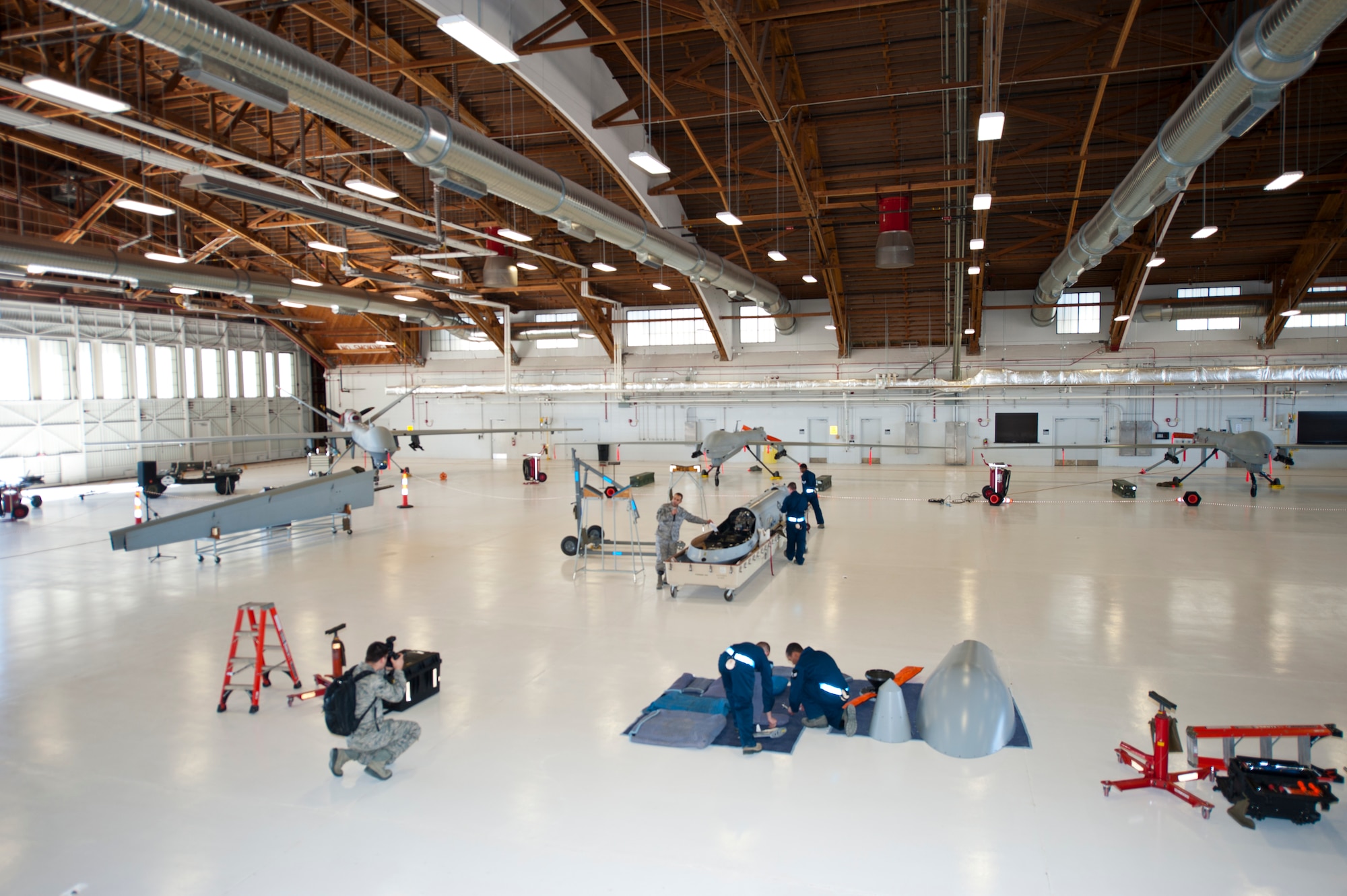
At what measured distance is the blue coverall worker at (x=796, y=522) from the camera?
13.5 metres

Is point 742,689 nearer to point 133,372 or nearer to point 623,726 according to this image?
point 623,726

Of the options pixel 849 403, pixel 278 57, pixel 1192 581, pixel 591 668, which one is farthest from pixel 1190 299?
pixel 278 57

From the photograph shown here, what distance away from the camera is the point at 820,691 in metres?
6.79

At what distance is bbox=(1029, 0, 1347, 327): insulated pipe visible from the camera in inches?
277

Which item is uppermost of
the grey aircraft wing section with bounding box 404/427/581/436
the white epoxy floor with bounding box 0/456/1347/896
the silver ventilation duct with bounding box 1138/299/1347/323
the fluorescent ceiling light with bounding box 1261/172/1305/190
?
the fluorescent ceiling light with bounding box 1261/172/1305/190

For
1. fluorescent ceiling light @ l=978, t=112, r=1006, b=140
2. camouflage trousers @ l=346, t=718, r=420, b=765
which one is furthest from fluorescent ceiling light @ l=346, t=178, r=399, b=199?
fluorescent ceiling light @ l=978, t=112, r=1006, b=140

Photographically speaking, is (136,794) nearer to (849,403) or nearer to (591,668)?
(591,668)

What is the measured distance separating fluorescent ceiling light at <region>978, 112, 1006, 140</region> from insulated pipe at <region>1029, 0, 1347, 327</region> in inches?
91.0

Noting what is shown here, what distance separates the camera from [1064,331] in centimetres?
2945

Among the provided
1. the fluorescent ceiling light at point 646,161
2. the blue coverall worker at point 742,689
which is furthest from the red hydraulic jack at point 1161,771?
the fluorescent ceiling light at point 646,161

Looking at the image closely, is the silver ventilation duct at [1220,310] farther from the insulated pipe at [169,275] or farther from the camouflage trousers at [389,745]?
the camouflage trousers at [389,745]

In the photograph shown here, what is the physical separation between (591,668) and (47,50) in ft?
59.0

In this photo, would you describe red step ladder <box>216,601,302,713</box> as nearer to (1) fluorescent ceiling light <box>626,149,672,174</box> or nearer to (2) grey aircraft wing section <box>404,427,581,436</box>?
(1) fluorescent ceiling light <box>626,149,672,174</box>

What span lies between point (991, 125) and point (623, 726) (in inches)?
369
